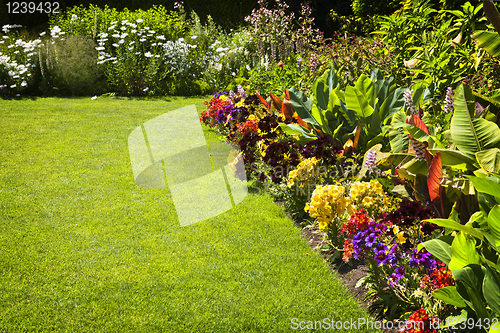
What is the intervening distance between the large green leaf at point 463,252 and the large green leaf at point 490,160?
1.46ft

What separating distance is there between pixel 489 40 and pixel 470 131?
83 cm

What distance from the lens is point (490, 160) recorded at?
206 cm

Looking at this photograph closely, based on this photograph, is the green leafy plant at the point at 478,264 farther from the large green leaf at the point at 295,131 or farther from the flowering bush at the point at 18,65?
→ the flowering bush at the point at 18,65

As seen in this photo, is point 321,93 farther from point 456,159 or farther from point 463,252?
point 463,252

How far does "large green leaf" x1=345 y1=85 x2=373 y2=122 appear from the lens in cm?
357

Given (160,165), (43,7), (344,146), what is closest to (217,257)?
(344,146)

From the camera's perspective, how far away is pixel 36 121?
7.12 m

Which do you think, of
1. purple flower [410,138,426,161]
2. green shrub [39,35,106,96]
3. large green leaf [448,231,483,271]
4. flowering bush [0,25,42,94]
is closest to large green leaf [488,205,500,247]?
large green leaf [448,231,483,271]

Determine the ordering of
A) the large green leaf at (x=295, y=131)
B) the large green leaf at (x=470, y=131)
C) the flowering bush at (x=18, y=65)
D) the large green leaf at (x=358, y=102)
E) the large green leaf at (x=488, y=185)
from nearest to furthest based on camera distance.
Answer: the large green leaf at (x=488, y=185), the large green leaf at (x=470, y=131), the large green leaf at (x=358, y=102), the large green leaf at (x=295, y=131), the flowering bush at (x=18, y=65)

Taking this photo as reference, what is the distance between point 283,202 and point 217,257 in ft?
4.13

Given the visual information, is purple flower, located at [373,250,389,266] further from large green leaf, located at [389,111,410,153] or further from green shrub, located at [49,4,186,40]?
green shrub, located at [49,4,186,40]

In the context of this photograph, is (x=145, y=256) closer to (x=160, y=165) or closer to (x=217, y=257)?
(x=217, y=257)

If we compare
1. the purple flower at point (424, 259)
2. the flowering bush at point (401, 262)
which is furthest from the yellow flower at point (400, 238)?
the purple flower at point (424, 259)

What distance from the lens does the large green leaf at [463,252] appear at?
1838 mm
